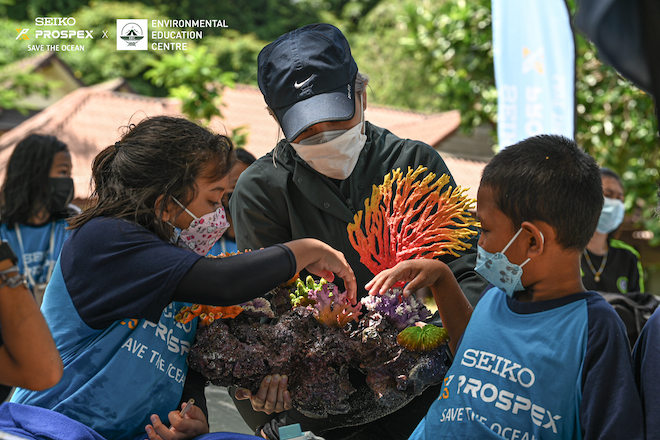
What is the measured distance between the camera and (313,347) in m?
1.86

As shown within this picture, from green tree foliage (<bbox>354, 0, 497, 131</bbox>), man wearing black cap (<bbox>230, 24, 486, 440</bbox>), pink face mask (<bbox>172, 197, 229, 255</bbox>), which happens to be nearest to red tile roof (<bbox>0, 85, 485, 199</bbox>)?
green tree foliage (<bbox>354, 0, 497, 131</bbox>)

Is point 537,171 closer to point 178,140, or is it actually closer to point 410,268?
point 410,268

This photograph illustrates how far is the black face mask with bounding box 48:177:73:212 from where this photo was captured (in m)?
4.61

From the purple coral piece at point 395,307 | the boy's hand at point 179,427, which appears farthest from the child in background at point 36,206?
the purple coral piece at point 395,307

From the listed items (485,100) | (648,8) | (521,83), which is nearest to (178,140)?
(648,8)

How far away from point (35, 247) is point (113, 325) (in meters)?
3.05

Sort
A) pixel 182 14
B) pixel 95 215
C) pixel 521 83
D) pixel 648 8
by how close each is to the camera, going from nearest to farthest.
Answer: pixel 648 8 < pixel 95 215 < pixel 521 83 < pixel 182 14

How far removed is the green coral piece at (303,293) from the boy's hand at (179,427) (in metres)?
0.49

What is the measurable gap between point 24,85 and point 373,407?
12.4 meters

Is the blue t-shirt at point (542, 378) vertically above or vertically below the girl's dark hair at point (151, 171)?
below

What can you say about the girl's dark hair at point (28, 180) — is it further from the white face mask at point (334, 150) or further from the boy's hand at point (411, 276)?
the boy's hand at point (411, 276)

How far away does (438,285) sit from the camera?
1.99 m

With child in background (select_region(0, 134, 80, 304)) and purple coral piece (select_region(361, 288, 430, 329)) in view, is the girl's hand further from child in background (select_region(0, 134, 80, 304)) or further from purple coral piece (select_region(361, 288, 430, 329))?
child in background (select_region(0, 134, 80, 304))

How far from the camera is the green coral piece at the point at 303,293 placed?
6.43 ft
